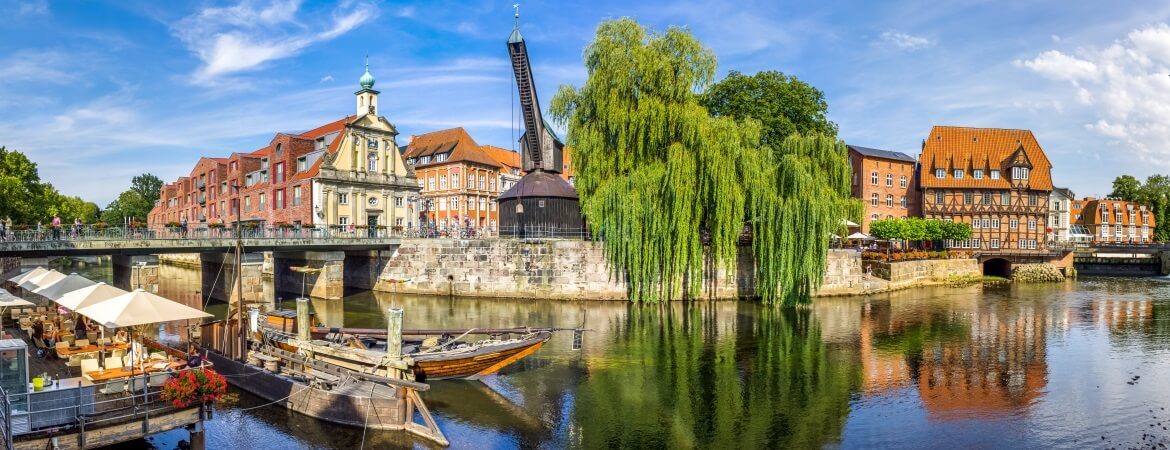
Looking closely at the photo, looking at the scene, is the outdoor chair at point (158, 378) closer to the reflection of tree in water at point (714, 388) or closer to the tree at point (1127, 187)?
the reflection of tree in water at point (714, 388)

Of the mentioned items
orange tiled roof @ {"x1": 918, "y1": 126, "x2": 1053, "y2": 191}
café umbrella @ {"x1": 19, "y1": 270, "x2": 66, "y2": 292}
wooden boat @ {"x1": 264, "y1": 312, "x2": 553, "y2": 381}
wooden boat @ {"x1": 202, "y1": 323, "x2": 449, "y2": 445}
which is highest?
orange tiled roof @ {"x1": 918, "y1": 126, "x2": 1053, "y2": 191}

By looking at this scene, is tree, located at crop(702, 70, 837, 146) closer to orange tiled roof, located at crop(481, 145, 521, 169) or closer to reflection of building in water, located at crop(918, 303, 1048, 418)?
reflection of building in water, located at crop(918, 303, 1048, 418)

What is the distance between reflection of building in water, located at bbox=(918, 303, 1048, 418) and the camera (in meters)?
17.1

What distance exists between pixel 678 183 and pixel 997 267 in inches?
1553

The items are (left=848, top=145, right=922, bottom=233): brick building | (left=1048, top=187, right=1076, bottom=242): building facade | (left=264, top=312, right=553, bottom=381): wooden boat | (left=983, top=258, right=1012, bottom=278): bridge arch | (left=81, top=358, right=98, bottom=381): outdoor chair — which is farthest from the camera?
(left=1048, top=187, right=1076, bottom=242): building facade

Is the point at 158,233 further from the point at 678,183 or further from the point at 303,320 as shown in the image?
the point at 678,183

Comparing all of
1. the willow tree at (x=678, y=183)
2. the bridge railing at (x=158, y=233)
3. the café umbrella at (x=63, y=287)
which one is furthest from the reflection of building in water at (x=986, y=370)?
the bridge railing at (x=158, y=233)

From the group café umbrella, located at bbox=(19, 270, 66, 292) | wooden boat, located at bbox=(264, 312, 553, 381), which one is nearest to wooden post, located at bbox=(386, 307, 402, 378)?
wooden boat, located at bbox=(264, 312, 553, 381)

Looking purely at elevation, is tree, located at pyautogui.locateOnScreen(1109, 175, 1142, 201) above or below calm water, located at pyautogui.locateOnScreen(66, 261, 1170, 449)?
above

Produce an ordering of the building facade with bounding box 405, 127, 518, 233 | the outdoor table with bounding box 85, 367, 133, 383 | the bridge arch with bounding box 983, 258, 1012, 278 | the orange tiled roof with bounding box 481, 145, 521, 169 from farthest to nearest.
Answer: the orange tiled roof with bounding box 481, 145, 521, 169 < the building facade with bounding box 405, 127, 518, 233 < the bridge arch with bounding box 983, 258, 1012, 278 < the outdoor table with bounding box 85, 367, 133, 383

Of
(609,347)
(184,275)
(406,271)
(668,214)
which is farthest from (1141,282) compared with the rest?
(184,275)

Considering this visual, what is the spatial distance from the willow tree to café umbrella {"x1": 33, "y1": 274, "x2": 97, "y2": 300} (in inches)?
855

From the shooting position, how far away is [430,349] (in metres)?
17.7

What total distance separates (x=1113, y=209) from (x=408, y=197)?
273 ft
